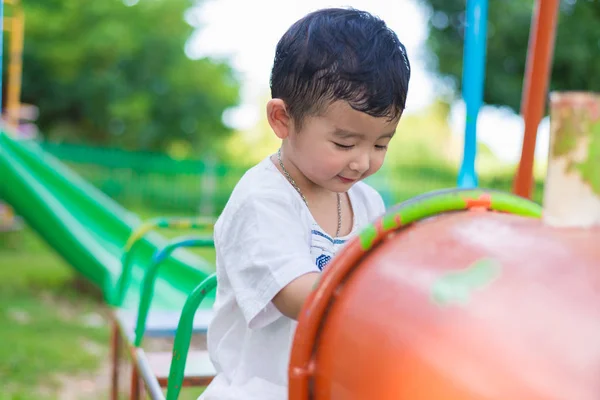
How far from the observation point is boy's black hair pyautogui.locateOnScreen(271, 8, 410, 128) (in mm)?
1104

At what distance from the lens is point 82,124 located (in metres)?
16.6

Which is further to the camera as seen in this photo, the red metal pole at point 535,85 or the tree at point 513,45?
the tree at point 513,45

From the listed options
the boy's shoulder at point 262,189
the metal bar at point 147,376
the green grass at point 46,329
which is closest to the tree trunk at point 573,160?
the boy's shoulder at point 262,189

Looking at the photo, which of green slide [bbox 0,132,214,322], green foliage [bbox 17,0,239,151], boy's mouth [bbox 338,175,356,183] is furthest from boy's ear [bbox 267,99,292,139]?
green foliage [bbox 17,0,239,151]

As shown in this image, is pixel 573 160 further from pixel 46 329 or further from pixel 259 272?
pixel 46 329

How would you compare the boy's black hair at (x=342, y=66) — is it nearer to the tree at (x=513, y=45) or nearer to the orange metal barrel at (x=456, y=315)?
the orange metal barrel at (x=456, y=315)

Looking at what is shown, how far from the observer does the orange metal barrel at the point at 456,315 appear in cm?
57

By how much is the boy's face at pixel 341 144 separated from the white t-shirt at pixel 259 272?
0.07 meters

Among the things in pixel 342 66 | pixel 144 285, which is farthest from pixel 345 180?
pixel 144 285

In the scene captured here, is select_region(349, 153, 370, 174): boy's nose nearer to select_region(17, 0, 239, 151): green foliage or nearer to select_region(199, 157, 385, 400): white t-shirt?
select_region(199, 157, 385, 400): white t-shirt

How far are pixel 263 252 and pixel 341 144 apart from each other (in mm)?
206

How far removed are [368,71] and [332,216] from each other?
290 millimetres

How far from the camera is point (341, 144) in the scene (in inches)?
44.6

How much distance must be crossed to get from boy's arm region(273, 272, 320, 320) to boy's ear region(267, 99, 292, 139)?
29cm
